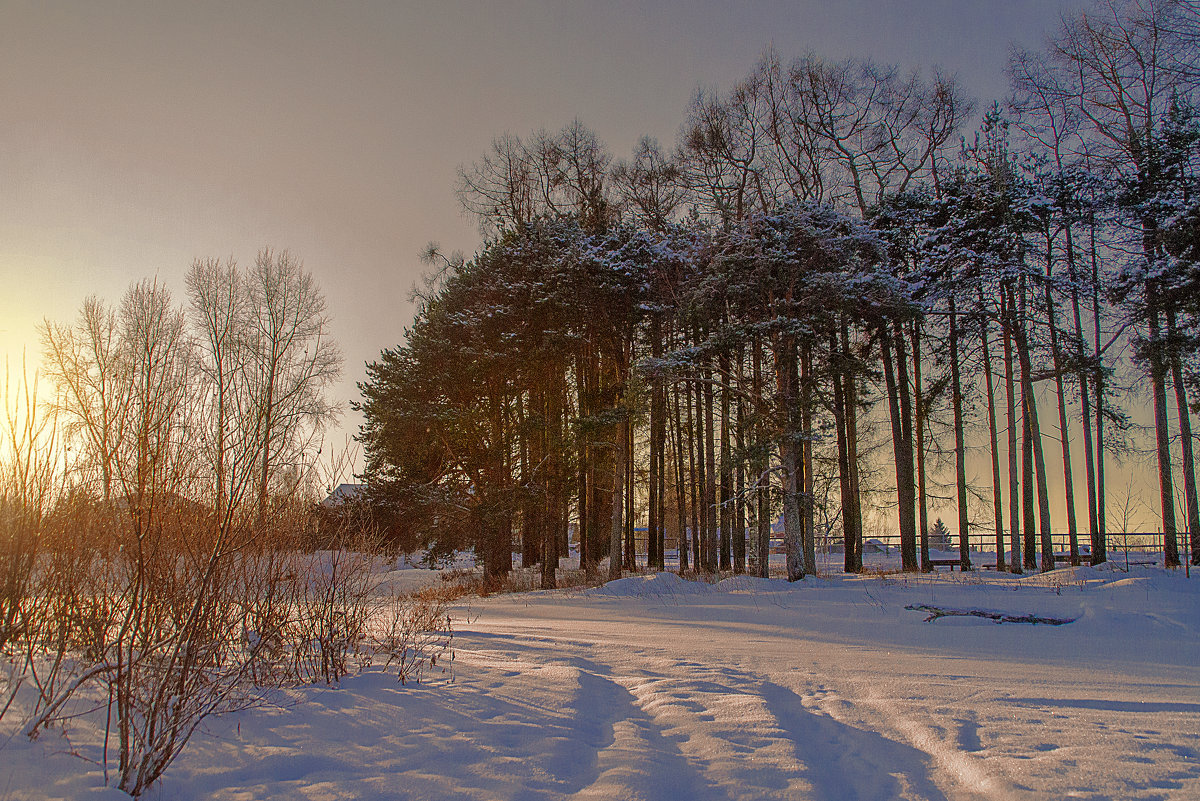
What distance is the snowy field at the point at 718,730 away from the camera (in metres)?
2.55

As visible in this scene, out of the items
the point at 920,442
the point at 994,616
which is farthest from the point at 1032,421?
the point at 994,616

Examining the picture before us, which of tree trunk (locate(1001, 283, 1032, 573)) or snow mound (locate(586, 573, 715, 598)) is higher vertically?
tree trunk (locate(1001, 283, 1032, 573))

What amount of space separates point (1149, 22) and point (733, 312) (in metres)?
10.0

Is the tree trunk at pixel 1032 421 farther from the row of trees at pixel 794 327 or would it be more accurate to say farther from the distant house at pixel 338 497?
the distant house at pixel 338 497

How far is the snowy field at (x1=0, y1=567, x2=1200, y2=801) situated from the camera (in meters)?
2.55

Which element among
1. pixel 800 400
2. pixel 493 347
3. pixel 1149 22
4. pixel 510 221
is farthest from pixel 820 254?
pixel 510 221

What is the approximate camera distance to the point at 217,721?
129 inches

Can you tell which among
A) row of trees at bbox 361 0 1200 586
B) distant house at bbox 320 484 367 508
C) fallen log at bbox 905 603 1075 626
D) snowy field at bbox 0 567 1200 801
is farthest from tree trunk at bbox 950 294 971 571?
distant house at bbox 320 484 367 508

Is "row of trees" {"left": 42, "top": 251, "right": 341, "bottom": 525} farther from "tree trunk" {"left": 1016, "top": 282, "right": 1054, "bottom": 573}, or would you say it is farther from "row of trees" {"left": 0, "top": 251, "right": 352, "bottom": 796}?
"tree trunk" {"left": 1016, "top": 282, "right": 1054, "bottom": 573}

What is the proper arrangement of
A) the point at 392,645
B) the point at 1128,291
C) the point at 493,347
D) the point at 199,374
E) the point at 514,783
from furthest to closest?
the point at 493,347 < the point at 1128,291 < the point at 392,645 < the point at 199,374 < the point at 514,783

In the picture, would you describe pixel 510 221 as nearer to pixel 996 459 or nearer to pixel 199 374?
pixel 996 459

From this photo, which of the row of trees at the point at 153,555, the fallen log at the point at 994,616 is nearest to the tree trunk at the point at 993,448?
the fallen log at the point at 994,616

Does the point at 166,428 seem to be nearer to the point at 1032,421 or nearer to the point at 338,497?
the point at 338,497

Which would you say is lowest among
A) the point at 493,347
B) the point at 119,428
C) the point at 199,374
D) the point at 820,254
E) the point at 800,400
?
the point at 119,428
